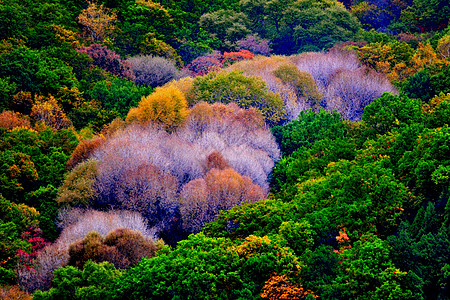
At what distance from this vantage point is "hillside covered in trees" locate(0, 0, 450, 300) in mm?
25453

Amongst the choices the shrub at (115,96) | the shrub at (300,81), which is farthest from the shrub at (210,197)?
the shrub at (115,96)

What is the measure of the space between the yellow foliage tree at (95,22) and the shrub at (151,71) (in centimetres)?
604

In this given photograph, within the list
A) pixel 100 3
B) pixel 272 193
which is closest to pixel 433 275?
pixel 272 193

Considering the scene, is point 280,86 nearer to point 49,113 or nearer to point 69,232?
Result: point 49,113

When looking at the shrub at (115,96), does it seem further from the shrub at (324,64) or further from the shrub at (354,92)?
the shrub at (354,92)

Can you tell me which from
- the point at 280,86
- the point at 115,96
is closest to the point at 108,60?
the point at 115,96

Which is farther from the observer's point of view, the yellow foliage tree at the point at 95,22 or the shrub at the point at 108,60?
the yellow foliage tree at the point at 95,22

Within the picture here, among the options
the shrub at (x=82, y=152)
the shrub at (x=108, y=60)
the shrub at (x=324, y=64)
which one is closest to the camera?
the shrub at (x=82, y=152)

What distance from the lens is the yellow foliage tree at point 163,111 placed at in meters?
45.9

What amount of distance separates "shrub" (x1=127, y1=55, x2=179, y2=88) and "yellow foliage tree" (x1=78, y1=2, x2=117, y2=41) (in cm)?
604

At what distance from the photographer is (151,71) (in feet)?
210

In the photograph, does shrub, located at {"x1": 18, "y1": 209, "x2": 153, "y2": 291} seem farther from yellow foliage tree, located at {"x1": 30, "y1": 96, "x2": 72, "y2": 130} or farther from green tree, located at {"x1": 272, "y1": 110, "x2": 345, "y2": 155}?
green tree, located at {"x1": 272, "y1": 110, "x2": 345, "y2": 155}

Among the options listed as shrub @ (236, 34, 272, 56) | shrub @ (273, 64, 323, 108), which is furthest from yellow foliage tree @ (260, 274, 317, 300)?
shrub @ (236, 34, 272, 56)

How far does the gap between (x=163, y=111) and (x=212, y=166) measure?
30.0 ft
